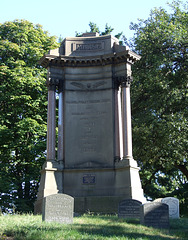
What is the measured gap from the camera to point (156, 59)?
25.4 metres

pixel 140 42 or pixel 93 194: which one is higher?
pixel 140 42

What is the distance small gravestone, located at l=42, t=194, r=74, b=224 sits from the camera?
11555mm

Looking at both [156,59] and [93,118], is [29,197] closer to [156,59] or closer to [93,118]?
[93,118]

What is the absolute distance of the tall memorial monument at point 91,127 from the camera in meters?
17.4

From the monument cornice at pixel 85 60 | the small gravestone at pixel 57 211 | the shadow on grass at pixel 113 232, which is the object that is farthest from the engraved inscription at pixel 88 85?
the shadow on grass at pixel 113 232

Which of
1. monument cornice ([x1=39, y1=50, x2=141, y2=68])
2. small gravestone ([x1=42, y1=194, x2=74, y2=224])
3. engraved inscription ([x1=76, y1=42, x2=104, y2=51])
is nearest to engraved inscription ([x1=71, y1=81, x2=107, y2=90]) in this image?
monument cornice ([x1=39, y1=50, x2=141, y2=68])

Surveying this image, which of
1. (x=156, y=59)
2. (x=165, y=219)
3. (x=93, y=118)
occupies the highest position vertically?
(x=156, y=59)

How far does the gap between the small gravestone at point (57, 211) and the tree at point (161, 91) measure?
43.0ft

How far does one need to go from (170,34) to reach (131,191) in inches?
521

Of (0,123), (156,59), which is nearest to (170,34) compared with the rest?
(156,59)

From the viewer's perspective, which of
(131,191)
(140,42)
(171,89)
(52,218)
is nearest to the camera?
(52,218)

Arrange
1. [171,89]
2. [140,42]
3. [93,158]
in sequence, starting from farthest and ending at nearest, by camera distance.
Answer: [140,42], [171,89], [93,158]

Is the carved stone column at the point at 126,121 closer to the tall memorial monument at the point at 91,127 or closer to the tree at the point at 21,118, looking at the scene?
the tall memorial monument at the point at 91,127

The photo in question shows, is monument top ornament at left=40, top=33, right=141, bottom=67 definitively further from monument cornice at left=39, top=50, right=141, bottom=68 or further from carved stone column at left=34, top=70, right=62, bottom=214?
carved stone column at left=34, top=70, right=62, bottom=214
